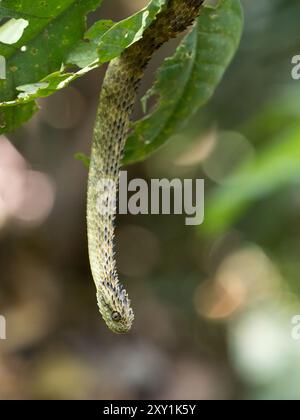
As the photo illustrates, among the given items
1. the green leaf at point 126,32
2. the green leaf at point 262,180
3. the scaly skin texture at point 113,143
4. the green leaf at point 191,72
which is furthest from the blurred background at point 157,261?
the green leaf at point 126,32

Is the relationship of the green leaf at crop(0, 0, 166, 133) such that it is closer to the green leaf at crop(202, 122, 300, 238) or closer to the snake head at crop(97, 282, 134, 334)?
the snake head at crop(97, 282, 134, 334)

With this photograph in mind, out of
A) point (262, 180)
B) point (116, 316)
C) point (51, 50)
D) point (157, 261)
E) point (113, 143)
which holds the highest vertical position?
point (157, 261)

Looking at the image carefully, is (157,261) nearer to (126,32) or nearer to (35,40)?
(35,40)

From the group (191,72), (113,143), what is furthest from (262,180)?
(113,143)

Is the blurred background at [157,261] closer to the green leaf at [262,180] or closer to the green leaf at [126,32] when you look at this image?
the green leaf at [262,180]

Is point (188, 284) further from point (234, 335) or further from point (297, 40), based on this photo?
point (297, 40)
